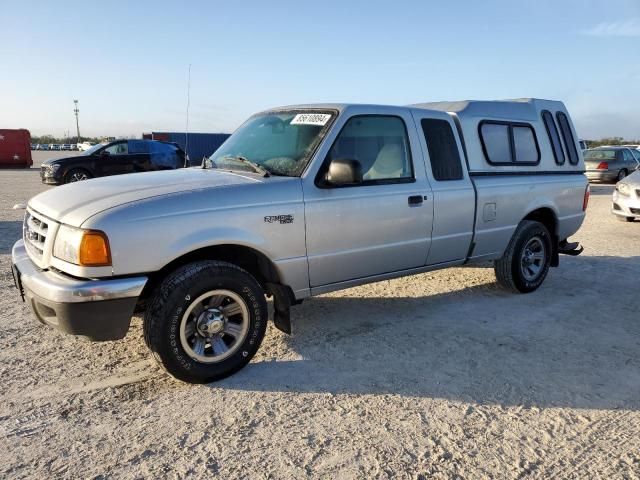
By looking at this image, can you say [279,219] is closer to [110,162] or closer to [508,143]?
[508,143]

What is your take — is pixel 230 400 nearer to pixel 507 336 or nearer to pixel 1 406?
pixel 1 406

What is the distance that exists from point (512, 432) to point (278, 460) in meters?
1.38

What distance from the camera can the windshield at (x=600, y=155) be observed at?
1919cm

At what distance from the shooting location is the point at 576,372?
3.82m

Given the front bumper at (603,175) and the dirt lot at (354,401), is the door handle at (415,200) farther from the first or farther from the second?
the front bumper at (603,175)

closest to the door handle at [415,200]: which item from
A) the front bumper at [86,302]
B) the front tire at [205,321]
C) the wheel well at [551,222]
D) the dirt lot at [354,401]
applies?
the dirt lot at [354,401]

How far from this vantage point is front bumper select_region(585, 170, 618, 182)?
1920 centimetres

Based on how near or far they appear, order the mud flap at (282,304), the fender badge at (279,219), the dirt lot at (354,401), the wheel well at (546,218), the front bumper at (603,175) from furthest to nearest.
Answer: the front bumper at (603,175) → the wheel well at (546,218) → the mud flap at (282,304) → the fender badge at (279,219) → the dirt lot at (354,401)

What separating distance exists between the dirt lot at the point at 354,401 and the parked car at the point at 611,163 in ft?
53.1

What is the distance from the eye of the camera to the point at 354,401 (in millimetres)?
3334

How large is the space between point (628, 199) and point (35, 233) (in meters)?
10.8

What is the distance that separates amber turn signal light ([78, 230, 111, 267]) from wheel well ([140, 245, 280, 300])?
1.28 ft

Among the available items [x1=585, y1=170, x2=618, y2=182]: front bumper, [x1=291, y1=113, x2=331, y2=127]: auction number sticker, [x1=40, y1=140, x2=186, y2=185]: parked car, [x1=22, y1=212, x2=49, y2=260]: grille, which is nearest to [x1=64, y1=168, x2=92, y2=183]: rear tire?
[x1=40, y1=140, x2=186, y2=185]: parked car

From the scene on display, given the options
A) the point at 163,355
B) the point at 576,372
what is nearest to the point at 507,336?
the point at 576,372
